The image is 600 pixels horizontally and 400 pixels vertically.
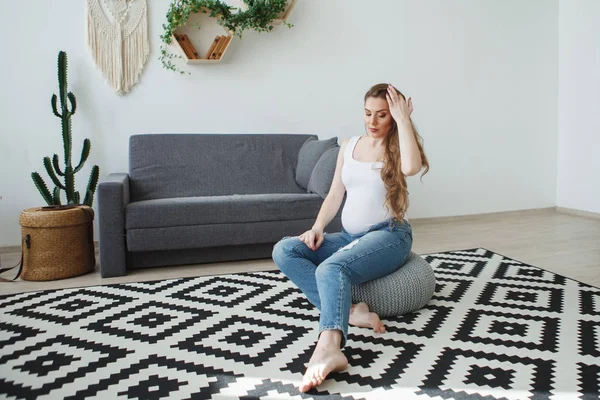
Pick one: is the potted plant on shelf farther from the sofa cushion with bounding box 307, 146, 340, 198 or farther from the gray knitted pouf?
the gray knitted pouf

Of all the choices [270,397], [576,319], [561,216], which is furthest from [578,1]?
[270,397]

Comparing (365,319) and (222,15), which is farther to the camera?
(222,15)

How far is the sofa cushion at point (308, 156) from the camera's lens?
10.3 feet

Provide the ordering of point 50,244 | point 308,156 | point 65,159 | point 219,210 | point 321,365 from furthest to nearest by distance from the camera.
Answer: point 308,156 → point 65,159 → point 219,210 → point 50,244 → point 321,365

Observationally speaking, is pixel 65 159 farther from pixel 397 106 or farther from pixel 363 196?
pixel 397 106

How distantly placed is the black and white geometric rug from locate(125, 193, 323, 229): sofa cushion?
1.29 feet

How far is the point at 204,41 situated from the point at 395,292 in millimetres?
2495

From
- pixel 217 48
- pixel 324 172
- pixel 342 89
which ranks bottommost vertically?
pixel 324 172

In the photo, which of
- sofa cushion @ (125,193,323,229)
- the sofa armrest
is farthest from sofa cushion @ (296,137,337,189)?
the sofa armrest

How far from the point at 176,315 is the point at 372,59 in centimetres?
285

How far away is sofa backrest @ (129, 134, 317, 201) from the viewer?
327 centimetres

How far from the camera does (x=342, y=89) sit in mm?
4047

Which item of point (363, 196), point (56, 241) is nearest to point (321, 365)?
point (363, 196)

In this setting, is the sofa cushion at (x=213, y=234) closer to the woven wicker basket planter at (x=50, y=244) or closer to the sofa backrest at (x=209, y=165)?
the woven wicker basket planter at (x=50, y=244)
